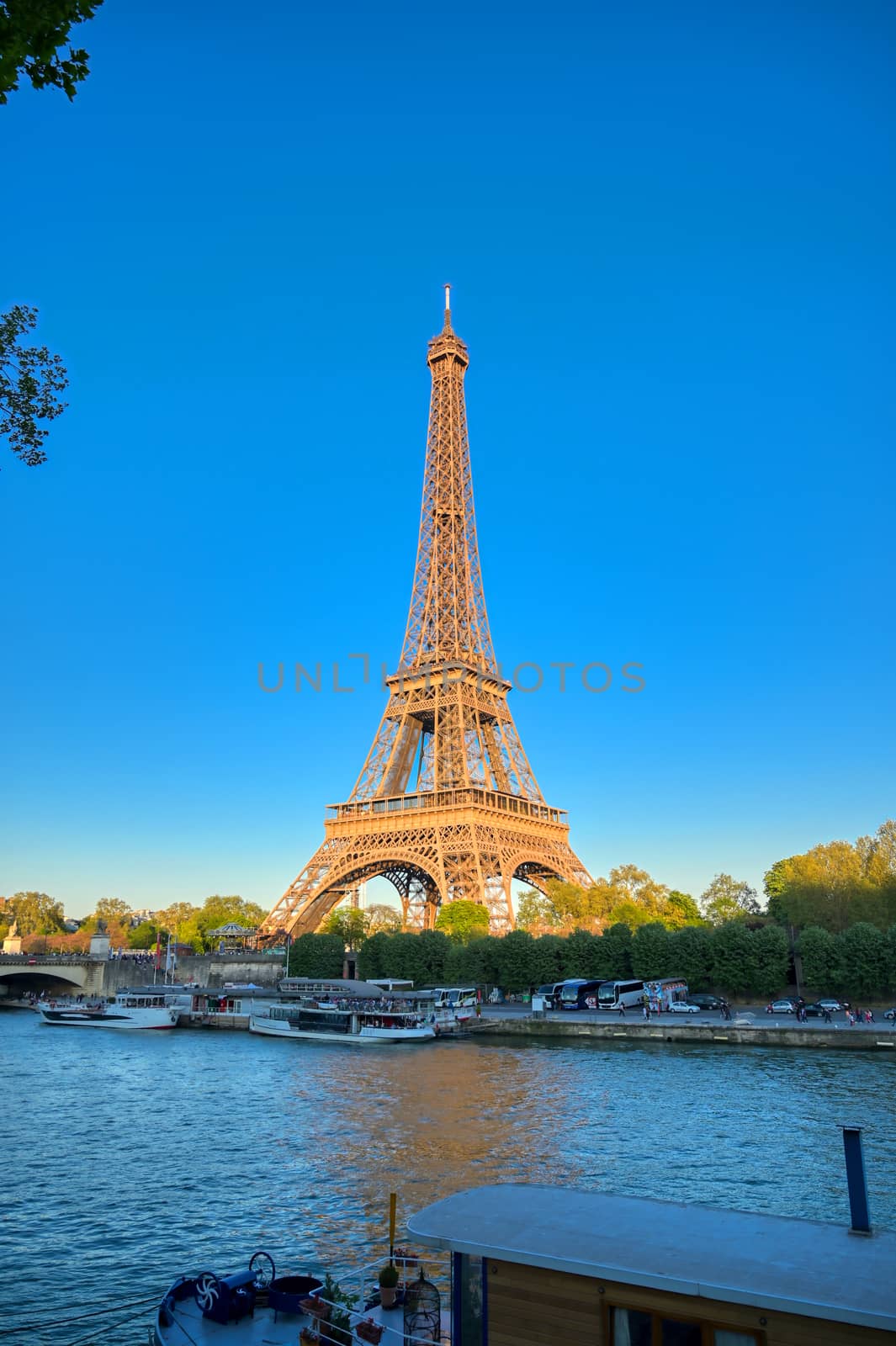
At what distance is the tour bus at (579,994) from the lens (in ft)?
202

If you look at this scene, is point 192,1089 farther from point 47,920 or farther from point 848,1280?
point 47,920

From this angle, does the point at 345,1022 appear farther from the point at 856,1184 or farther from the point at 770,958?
the point at 856,1184

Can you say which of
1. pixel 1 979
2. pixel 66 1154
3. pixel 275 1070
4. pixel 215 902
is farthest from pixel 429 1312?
pixel 215 902

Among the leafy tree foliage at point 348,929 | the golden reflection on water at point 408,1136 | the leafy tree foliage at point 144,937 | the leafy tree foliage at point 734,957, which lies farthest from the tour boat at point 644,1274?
the leafy tree foliage at point 144,937

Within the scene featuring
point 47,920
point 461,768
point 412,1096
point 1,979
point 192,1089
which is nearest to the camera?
point 412,1096

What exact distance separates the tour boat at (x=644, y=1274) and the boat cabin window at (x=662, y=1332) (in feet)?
0.03

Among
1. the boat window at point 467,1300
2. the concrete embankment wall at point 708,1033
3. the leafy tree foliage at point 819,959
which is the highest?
the leafy tree foliage at point 819,959

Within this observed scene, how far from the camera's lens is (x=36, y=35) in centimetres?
846

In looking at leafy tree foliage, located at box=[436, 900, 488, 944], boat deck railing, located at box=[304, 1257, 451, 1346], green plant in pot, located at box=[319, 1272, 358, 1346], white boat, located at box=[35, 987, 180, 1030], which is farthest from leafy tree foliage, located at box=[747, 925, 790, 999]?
green plant in pot, located at box=[319, 1272, 358, 1346]

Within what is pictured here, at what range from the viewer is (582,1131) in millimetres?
27469

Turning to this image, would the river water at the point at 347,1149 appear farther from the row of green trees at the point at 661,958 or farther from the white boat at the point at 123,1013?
the white boat at the point at 123,1013

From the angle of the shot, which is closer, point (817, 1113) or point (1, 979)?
point (817, 1113)

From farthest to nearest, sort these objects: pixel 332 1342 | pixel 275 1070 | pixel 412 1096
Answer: pixel 275 1070 → pixel 412 1096 → pixel 332 1342

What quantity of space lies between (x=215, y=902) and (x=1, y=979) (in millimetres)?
45830
